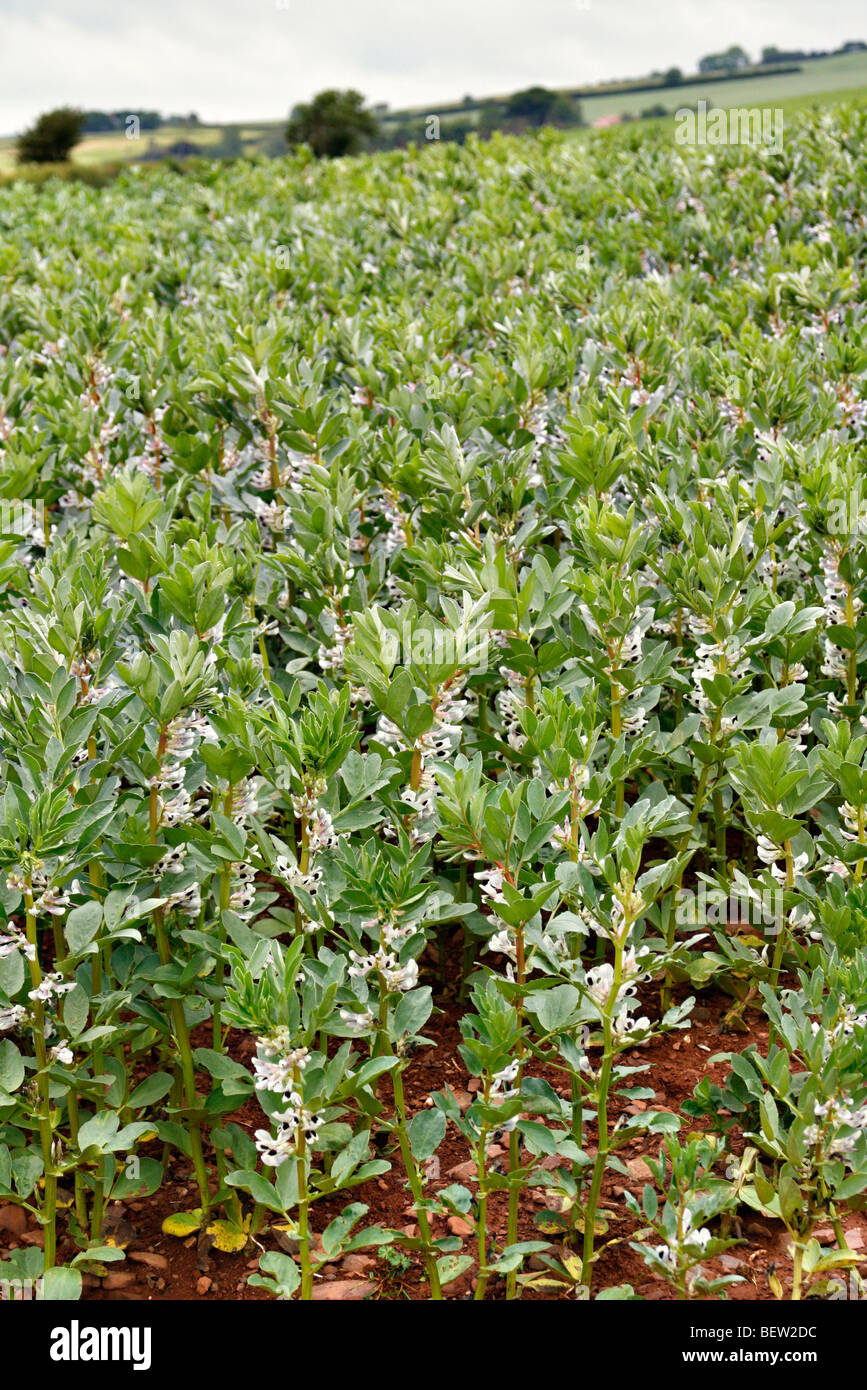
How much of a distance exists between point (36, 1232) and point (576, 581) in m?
1.95

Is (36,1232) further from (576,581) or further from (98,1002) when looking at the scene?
(576,581)

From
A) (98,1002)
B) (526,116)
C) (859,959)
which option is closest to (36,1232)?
(98,1002)

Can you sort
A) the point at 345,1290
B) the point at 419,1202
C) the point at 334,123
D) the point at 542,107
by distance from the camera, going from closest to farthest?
the point at 419,1202
the point at 345,1290
the point at 334,123
the point at 542,107

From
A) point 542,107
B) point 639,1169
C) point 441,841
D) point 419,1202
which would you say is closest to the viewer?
point 419,1202

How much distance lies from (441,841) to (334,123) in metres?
36.2

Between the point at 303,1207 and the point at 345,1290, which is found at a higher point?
the point at 303,1207

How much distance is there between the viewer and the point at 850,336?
497 centimetres

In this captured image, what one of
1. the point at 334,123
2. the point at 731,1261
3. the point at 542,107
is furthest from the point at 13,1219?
the point at 542,107

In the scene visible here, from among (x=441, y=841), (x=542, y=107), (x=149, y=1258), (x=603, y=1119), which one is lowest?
(x=149, y=1258)

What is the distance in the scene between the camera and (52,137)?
3619cm

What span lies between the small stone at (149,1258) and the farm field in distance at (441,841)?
0.02 m

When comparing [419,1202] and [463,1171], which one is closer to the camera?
[419,1202]

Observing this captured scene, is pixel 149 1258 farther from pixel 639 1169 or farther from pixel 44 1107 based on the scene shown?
pixel 639 1169

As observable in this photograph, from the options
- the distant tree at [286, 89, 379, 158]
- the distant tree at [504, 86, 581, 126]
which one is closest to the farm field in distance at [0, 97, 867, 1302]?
the distant tree at [286, 89, 379, 158]
